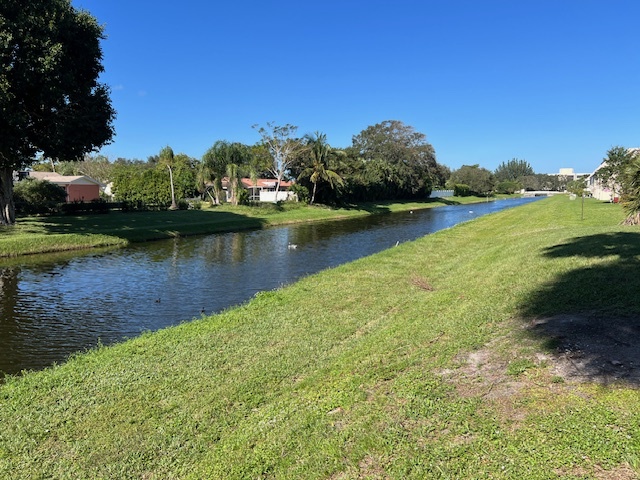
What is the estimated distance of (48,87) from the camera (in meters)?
20.4

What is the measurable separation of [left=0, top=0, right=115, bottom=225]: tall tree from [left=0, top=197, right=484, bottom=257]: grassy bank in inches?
157

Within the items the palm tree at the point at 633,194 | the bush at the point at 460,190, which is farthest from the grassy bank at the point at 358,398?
the bush at the point at 460,190

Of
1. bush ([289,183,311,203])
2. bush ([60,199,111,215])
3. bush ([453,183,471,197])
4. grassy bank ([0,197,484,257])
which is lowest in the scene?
grassy bank ([0,197,484,257])

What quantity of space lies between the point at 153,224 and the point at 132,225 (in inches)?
62.8

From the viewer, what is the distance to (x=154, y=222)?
34.3 metres

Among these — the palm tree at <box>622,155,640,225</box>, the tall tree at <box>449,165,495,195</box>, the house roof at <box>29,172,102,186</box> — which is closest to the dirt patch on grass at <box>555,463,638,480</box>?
the palm tree at <box>622,155,640,225</box>

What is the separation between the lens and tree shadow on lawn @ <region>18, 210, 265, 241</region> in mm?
28219

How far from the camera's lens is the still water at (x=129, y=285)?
10.3 metres

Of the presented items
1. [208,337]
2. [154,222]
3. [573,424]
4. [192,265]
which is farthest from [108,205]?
[573,424]

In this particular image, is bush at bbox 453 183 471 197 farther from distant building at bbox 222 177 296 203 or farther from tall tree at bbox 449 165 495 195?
distant building at bbox 222 177 296 203

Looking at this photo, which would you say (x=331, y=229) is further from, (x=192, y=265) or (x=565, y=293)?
(x=565, y=293)

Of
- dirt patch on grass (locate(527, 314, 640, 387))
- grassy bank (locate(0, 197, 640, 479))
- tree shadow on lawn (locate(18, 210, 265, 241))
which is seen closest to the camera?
grassy bank (locate(0, 197, 640, 479))

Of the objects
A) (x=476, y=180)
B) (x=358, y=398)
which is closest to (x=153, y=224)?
(x=358, y=398)

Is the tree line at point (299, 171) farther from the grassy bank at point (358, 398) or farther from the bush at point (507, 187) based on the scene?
the bush at point (507, 187)
